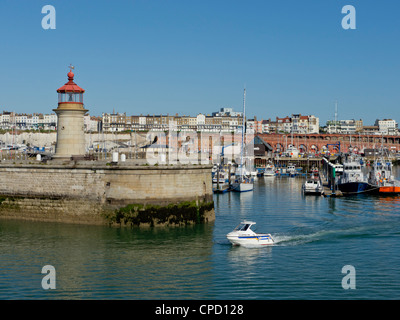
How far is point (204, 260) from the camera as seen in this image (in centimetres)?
2950

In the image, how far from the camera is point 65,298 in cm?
2355

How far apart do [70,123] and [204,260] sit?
55.0 ft

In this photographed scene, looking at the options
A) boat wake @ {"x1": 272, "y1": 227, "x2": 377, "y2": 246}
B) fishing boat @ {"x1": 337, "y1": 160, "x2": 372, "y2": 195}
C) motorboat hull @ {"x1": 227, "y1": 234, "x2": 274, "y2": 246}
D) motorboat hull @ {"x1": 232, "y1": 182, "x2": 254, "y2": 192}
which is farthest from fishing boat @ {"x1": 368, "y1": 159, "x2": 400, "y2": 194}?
motorboat hull @ {"x1": 227, "y1": 234, "x2": 274, "y2": 246}

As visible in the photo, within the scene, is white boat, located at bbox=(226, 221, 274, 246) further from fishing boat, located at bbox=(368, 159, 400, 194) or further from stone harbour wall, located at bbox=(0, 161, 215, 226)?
fishing boat, located at bbox=(368, 159, 400, 194)

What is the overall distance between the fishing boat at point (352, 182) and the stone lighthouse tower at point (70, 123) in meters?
35.0

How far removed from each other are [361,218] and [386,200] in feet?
50.2

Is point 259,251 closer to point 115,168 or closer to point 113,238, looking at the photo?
point 113,238

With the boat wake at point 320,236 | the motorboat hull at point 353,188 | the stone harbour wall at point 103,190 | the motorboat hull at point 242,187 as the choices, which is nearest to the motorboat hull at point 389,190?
the motorboat hull at point 353,188

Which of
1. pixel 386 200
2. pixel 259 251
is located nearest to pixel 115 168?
pixel 259 251

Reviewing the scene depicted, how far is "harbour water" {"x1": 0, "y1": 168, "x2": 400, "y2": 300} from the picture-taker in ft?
79.7

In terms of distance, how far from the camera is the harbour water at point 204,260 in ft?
79.7

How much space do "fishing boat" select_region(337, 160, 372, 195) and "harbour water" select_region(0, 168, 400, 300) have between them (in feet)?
70.8

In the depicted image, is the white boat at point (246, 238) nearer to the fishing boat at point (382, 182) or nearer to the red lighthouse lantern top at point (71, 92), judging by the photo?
the red lighthouse lantern top at point (71, 92)
